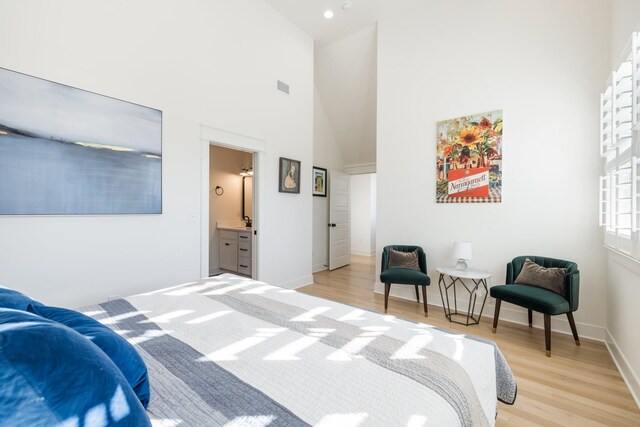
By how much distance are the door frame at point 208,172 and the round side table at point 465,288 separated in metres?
2.38

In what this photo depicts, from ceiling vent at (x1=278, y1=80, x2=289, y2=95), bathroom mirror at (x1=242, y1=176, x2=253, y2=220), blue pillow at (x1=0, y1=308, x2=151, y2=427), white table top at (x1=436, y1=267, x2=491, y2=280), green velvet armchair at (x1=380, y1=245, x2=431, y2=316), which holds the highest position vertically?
ceiling vent at (x1=278, y1=80, x2=289, y2=95)

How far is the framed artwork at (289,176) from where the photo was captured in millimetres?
4051

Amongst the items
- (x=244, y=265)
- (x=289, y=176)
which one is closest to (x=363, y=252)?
(x=244, y=265)

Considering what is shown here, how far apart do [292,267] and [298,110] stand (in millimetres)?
2494

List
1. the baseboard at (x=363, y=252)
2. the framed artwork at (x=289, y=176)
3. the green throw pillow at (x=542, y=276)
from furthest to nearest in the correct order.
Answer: the baseboard at (x=363, y=252) < the framed artwork at (x=289, y=176) < the green throw pillow at (x=542, y=276)

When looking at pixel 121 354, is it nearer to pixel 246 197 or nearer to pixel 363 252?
pixel 246 197

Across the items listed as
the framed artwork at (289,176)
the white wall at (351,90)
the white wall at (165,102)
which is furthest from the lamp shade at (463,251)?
the white wall at (351,90)

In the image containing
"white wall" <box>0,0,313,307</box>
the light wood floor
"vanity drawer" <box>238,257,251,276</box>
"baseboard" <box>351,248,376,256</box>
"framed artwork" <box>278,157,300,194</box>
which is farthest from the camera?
"baseboard" <box>351,248,376,256</box>

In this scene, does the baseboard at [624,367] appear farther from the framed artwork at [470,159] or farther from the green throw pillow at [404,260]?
the green throw pillow at [404,260]

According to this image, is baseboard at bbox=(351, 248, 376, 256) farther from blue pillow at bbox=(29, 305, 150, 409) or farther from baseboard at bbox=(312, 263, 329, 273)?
blue pillow at bbox=(29, 305, 150, 409)

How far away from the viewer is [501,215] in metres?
3.19

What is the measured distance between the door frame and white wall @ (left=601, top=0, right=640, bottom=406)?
354cm

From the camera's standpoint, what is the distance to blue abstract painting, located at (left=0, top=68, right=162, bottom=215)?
1.94 meters

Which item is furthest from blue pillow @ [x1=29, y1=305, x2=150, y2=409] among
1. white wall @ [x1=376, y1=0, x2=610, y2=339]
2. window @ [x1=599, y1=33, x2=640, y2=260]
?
white wall @ [x1=376, y1=0, x2=610, y2=339]
